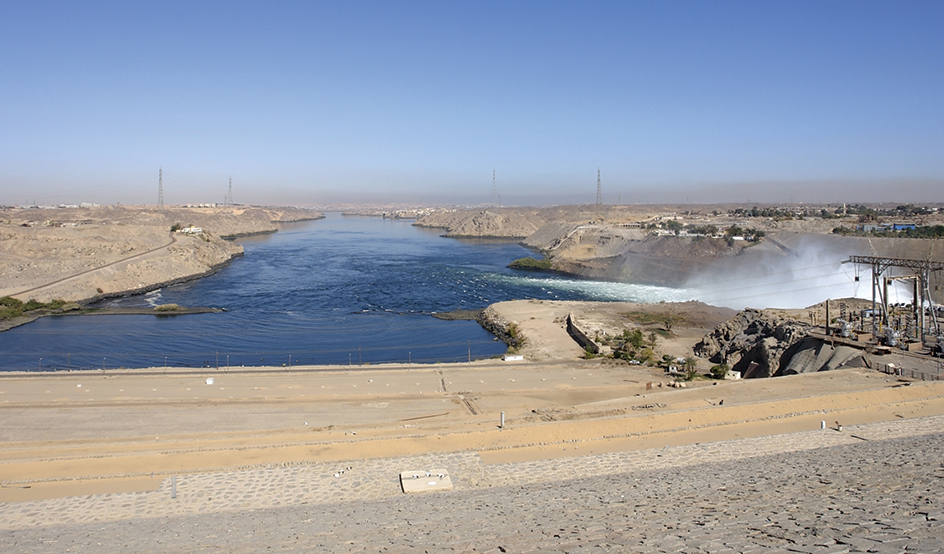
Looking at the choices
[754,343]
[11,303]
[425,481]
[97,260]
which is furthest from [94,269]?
[754,343]

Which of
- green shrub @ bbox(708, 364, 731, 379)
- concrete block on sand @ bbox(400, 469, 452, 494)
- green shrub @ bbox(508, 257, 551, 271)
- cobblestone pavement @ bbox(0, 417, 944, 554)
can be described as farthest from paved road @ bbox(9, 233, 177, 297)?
green shrub @ bbox(708, 364, 731, 379)

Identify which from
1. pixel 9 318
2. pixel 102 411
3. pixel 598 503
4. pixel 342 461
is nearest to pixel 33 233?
pixel 9 318

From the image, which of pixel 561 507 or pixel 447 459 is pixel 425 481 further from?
pixel 561 507

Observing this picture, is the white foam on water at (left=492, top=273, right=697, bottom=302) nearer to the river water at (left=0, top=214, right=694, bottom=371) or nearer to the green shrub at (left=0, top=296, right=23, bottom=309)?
the river water at (left=0, top=214, right=694, bottom=371)

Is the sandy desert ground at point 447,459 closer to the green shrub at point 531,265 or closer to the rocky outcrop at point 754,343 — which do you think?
the rocky outcrop at point 754,343

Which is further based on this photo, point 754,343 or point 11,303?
point 11,303

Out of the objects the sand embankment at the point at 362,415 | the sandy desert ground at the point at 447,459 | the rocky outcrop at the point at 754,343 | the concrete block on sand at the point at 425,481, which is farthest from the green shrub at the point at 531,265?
the concrete block on sand at the point at 425,481
